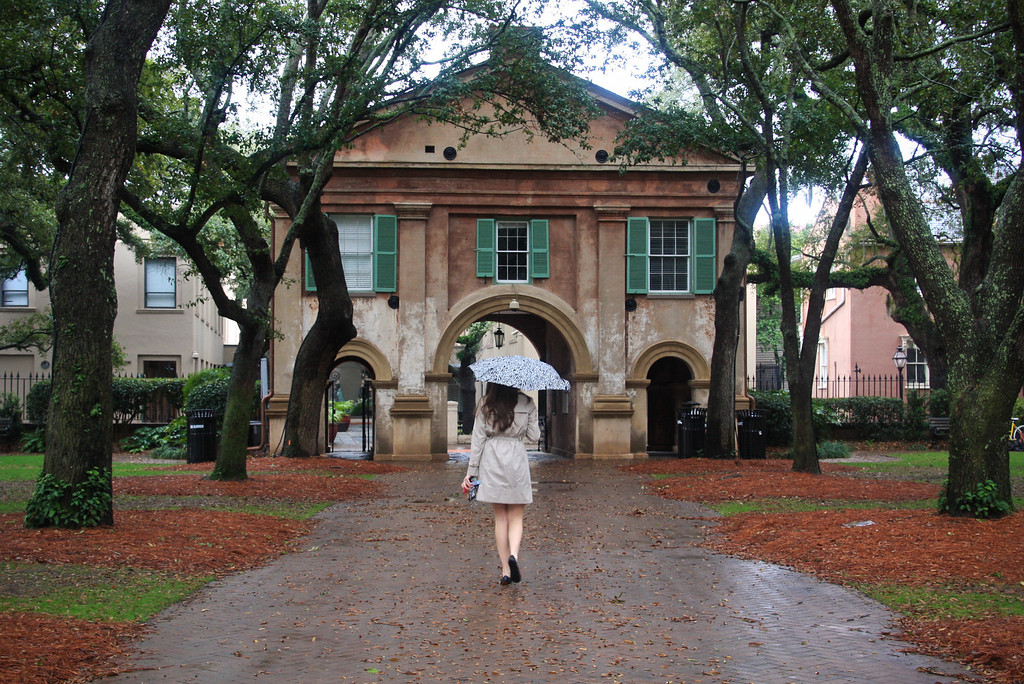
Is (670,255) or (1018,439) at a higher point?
(670,255)

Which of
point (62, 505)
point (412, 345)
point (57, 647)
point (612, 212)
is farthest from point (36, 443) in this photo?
point (57, 647)

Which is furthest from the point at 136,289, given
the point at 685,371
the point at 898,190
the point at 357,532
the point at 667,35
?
the point at 898,190

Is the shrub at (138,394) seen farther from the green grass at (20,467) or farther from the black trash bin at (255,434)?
the black trash bin at (255,434)

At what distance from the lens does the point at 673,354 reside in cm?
2573

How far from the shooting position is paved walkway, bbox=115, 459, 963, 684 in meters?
5.94

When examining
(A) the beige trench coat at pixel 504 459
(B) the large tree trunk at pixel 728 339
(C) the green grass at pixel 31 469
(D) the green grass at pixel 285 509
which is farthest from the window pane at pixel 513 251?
(A) the beige trench coat at pixel 504 459

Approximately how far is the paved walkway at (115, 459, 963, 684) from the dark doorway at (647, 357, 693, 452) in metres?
16.2

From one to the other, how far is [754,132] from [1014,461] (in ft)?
36.8

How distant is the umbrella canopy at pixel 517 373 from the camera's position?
28.6 feet

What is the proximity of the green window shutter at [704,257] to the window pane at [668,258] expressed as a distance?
260 millimetres

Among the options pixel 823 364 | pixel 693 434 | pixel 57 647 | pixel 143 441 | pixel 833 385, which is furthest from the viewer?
pixel 823 364

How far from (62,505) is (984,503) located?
9.25 metres

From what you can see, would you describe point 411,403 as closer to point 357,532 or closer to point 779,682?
point 357,532

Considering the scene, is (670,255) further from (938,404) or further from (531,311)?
(938,404)
